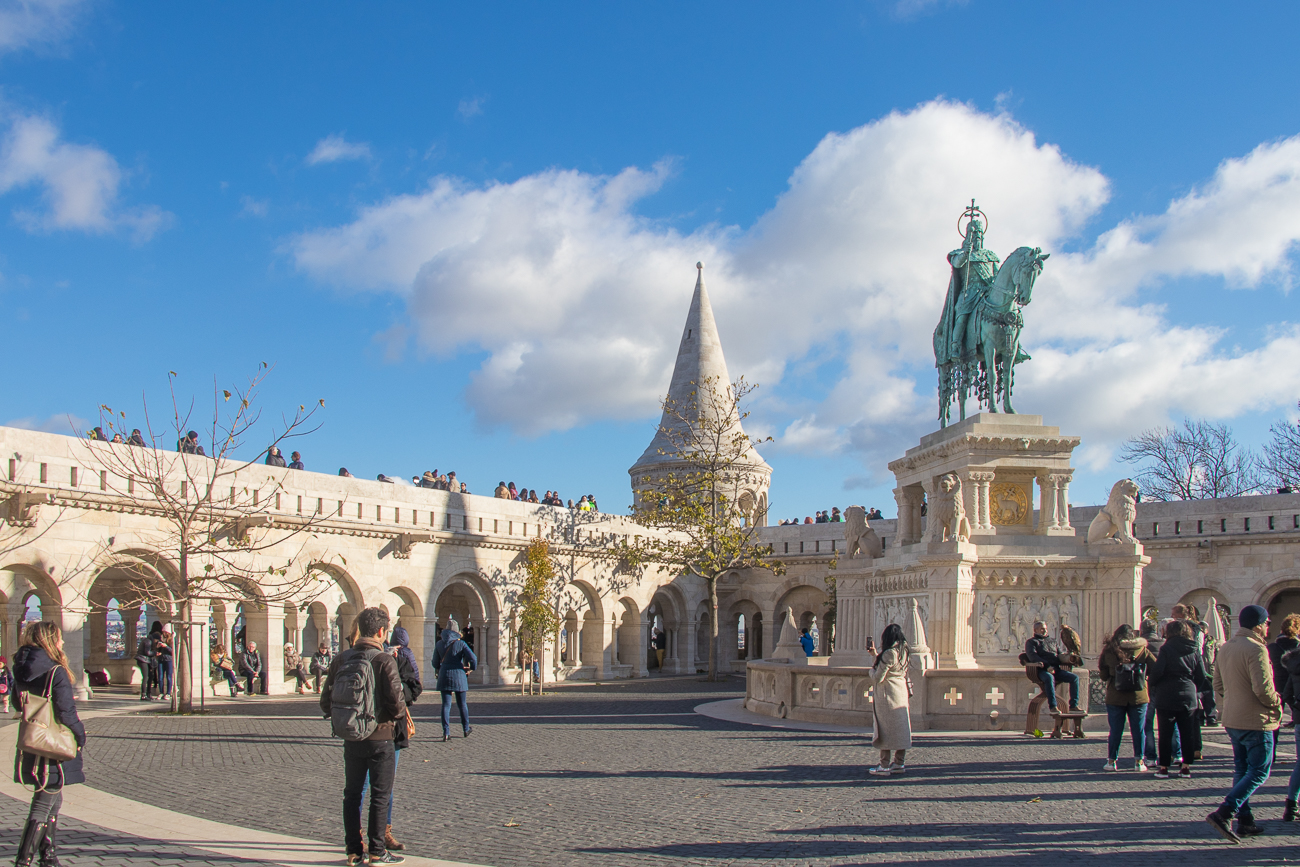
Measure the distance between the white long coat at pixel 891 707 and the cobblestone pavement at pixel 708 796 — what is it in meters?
0.30

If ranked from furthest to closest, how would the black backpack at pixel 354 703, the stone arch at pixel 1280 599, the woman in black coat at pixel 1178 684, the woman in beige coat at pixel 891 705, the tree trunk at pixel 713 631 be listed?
1. the tree trunk at pixel 713 631
2. the stone arch at pixel 1280 599
3. the woman in beige coat at pixel 891 705
4. the woman in black coat at pixel 1178 684
5. the black backpack at pixel 354 703

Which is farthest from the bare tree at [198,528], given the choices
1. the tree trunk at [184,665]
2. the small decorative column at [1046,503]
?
the small decorative column at [1046,503]

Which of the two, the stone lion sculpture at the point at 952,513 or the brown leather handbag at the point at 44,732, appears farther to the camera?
the stone lion sculpture at the point at 952,513

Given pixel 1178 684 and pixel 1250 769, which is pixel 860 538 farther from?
pixel 1250 769

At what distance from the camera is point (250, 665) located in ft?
58.6

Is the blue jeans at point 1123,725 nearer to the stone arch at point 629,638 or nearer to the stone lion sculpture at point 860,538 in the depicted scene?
the stone lion sculpture at point 860,538

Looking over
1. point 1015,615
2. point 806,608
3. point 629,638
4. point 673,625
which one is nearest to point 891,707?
point 1015,615

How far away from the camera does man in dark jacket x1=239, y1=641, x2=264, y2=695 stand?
58.5 feet

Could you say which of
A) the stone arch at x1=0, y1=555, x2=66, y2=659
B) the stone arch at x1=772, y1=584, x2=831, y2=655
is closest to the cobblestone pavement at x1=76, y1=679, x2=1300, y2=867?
the stone arch at x1=0, y1=555, x2=66, y2=659

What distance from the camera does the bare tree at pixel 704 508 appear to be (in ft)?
81.5

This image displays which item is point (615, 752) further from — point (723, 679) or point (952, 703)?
point (723, 679)

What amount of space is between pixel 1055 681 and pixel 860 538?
21.2 feet

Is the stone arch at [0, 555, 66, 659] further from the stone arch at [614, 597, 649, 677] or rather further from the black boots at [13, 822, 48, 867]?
the stone arch at [614, 597, 649, 677]

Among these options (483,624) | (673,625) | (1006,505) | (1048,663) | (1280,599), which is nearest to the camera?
(1048,663)
